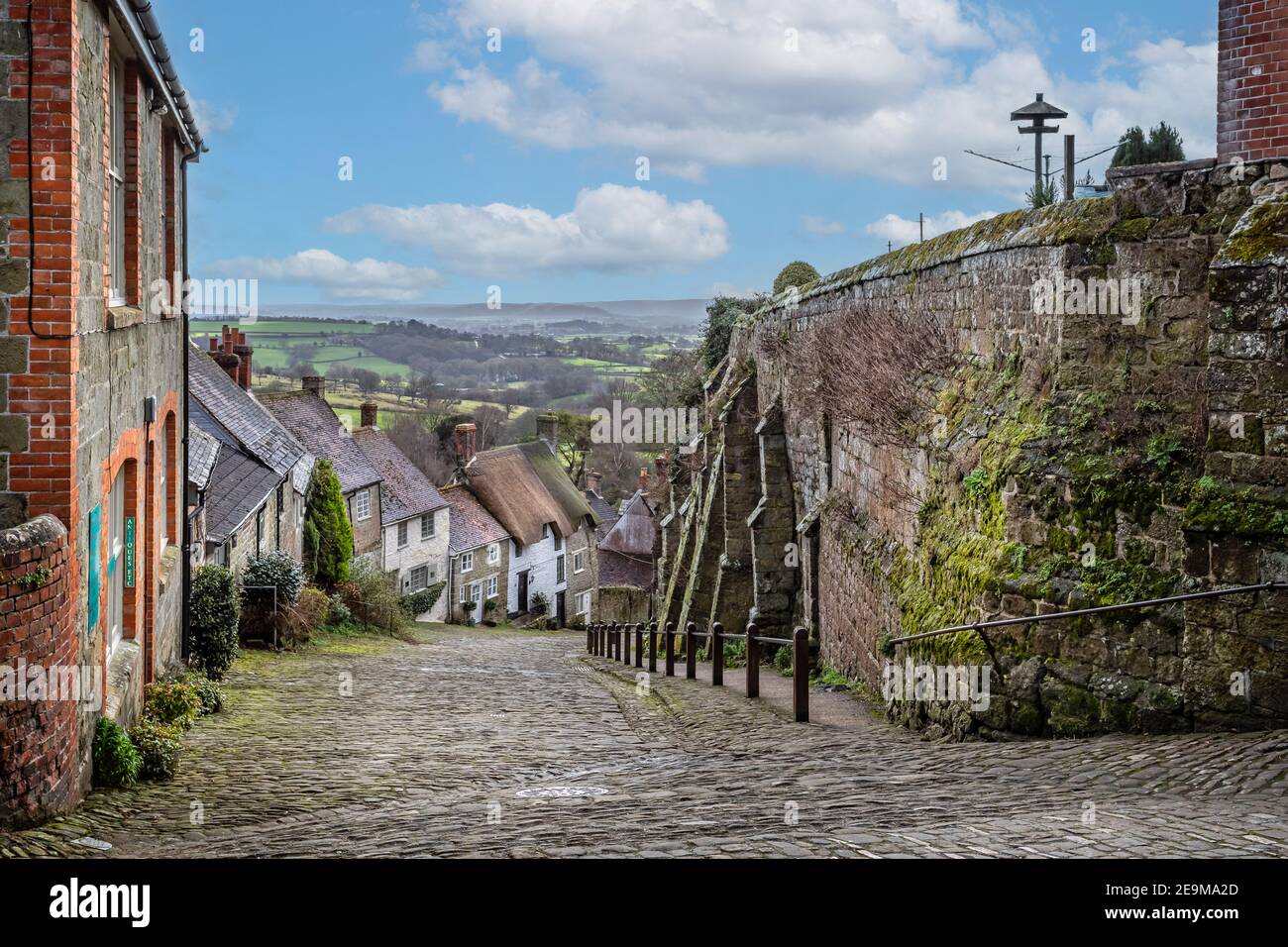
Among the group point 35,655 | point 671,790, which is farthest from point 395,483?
point 35,655

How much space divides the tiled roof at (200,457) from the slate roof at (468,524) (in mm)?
22047

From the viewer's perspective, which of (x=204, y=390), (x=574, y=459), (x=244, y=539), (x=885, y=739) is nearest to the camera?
(x=885, y=739)

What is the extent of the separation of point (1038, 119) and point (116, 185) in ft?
34.7

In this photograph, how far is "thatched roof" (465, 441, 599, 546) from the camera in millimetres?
46969

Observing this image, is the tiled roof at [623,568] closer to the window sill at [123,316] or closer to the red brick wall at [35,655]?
the window sill at [123,316]

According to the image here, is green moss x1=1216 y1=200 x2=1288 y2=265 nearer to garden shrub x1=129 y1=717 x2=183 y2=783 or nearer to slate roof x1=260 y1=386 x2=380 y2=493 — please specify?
garden shrub x1=129 y1=717 x2=183 y2=783

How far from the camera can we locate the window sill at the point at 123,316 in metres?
8.91

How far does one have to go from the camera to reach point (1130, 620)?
8.27 metres

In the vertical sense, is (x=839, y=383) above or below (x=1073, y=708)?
above

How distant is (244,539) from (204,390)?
15.1 feet

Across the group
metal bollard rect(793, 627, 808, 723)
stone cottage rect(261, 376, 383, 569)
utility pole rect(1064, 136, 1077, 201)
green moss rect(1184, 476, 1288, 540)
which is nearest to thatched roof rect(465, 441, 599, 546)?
stone cottage rect(261, 376, 383, 569)

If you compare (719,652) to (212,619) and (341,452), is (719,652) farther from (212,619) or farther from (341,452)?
(341,452)
